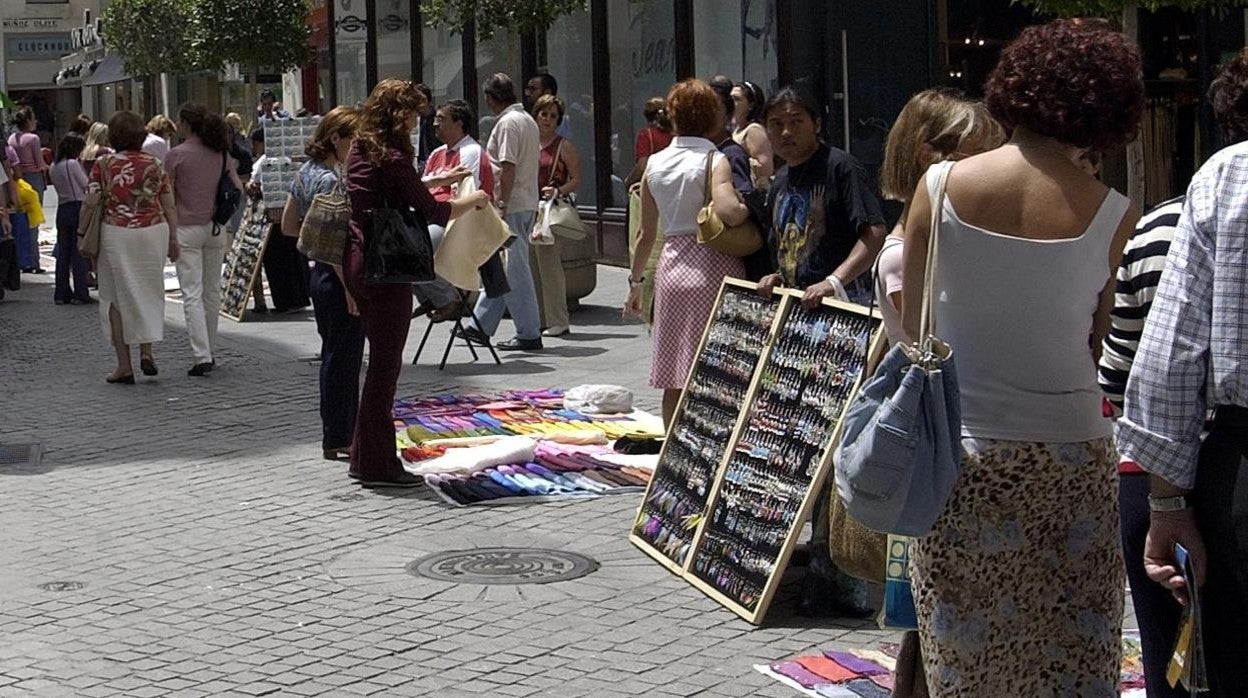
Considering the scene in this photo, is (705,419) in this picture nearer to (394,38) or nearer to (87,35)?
(394,38)

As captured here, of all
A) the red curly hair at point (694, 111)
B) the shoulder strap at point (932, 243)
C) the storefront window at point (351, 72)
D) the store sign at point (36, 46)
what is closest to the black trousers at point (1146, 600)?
the shoulder strap at point (932, 243)

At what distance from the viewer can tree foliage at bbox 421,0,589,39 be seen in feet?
68.5

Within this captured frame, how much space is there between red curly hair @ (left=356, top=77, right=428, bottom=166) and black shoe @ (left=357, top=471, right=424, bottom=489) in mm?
1494

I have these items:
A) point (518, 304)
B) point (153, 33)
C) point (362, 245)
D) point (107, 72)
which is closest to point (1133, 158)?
point (518, 304)

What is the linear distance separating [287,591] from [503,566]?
0.85 metres

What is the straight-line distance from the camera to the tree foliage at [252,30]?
32812 millimetres

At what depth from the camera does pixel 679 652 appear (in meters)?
6.14

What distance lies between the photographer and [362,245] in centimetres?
898

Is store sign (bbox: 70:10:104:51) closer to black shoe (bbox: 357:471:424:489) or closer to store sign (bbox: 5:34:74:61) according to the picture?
store sign (bbox: 5:34:74:61)

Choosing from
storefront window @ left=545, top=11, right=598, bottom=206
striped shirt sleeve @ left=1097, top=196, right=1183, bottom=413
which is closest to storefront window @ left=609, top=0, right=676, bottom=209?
storefront window @ left=545, top=11, right=598, bottom=206

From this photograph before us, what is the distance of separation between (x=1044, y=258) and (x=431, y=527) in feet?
15.4

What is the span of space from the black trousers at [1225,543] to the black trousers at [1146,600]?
0.96 ft

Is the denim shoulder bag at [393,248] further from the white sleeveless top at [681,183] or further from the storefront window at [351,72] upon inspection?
the storefront window at [351,72]

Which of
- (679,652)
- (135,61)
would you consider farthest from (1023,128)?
(135,61)
